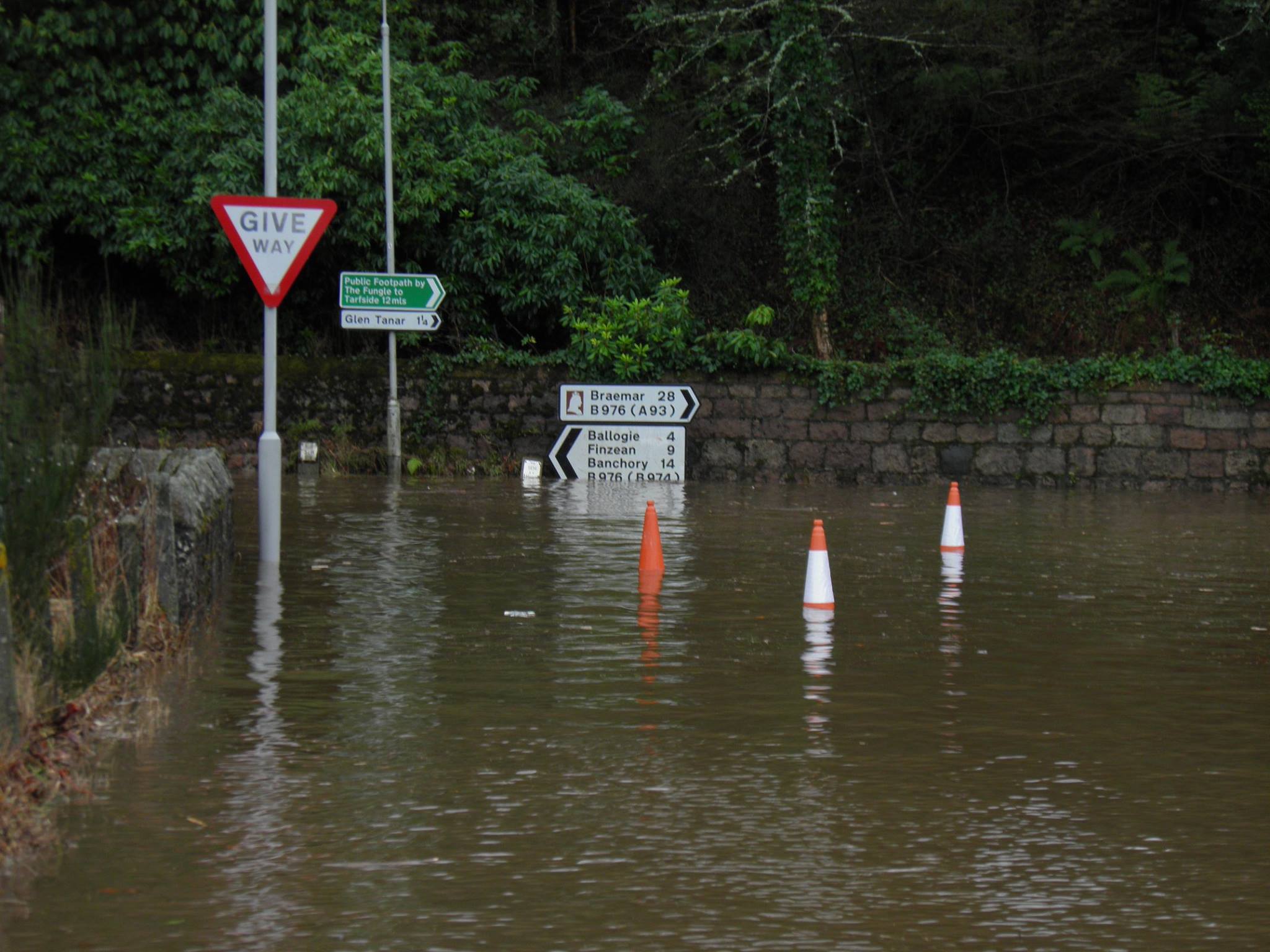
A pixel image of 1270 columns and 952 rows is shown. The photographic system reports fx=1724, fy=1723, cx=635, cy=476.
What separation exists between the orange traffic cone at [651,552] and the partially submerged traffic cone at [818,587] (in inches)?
63.7

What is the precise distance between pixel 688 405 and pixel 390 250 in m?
4.96

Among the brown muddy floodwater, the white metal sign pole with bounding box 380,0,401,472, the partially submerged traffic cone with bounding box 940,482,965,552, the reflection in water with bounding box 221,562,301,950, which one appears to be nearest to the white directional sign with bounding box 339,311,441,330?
the white metal sign pole with bounding box 380,0,401,472

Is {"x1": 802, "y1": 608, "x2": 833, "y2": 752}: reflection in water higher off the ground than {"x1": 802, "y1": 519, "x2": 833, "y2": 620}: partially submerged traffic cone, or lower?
lower

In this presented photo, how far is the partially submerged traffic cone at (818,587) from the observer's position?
11.1 meters

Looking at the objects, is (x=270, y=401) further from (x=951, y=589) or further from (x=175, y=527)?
(x=951, y=589)

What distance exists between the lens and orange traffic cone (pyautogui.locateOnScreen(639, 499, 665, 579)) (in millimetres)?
12617

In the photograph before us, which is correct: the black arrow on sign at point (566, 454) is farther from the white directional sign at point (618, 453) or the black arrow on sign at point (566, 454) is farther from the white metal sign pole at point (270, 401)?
the white metal sign pole at point (270, 401)

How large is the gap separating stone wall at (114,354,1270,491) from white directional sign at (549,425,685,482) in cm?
50

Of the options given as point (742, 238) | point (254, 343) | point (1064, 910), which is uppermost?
point (742, 238)

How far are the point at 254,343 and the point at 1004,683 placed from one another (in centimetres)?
2222

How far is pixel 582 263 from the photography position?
1098 inches

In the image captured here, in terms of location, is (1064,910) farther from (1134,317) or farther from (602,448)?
(1134,317)

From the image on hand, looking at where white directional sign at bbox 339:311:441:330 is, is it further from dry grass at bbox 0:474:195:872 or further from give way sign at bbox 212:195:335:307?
dry grass at bbox 0:474:195:872

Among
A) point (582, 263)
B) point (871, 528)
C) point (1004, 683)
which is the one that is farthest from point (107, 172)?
point (1004, 683)
